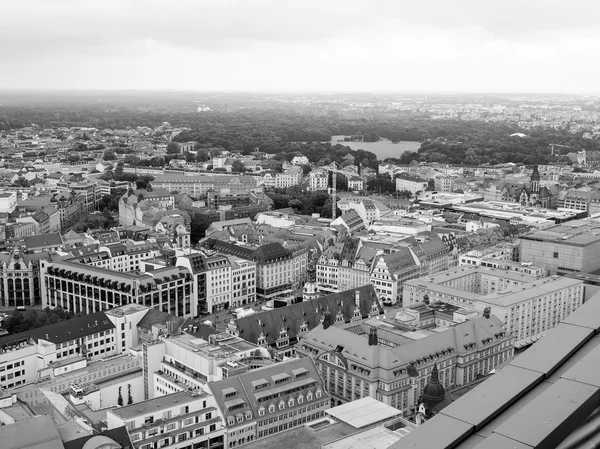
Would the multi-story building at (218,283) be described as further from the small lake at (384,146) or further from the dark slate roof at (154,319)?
the small lake at (384,146)

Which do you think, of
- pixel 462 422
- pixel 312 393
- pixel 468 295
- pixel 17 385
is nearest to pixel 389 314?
pixel 468 295

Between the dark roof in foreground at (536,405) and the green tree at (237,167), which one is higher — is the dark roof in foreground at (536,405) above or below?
above

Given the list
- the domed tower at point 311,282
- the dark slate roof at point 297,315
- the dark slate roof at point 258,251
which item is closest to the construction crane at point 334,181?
the domed tower at point 311,282

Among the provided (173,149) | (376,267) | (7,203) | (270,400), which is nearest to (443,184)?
(376,267)

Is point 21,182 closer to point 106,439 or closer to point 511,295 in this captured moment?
point 511,295

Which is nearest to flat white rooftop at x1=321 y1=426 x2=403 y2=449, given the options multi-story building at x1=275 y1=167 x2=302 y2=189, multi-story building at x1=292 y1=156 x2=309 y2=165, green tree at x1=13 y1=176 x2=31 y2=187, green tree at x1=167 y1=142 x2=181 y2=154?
green tree at x1=13 y1=176 x2=31 y2=187

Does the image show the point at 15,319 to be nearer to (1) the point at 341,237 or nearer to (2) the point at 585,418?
(1) the point at 341,237
